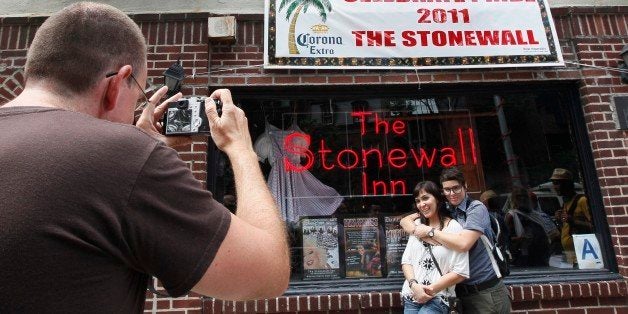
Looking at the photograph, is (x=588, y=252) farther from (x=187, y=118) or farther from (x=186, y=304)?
(x=187, y=118)

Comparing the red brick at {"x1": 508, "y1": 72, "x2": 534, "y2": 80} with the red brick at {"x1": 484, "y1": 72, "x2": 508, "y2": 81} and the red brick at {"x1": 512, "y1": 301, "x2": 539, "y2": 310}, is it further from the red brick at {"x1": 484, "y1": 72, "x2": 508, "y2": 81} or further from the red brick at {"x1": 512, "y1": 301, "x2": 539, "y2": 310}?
the red brick at {"x1": 512, "y1": 301, "x2": 539, "y2": 310}

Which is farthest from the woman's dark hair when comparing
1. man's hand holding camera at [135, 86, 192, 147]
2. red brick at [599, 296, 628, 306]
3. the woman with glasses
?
man's hand holding camera at [135, 86, 192, 147]

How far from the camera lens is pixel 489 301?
3.05 meters

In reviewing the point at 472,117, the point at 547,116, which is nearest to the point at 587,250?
the point at 547,116

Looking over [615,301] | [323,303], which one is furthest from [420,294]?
[615,301]

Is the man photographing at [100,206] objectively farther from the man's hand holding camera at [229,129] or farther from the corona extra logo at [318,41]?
the corona extra logo at [318,41]

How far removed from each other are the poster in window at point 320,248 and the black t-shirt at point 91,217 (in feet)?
10.1

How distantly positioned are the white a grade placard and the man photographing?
3961 mm

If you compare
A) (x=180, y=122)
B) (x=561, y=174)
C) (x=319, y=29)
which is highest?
(x=319, y=29)

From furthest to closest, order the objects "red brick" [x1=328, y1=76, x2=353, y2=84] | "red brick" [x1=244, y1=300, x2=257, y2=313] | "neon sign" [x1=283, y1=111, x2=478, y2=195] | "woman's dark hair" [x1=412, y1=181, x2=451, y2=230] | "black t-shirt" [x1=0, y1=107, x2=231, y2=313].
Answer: "neon sign" [x1=283, y1=111, x2=478, y2=195] → "red brick" [x1=328, y1=76, x2=353, y2=84] → "red brick" [x1=244, y1=300, x2=257, y2=313] → "woman's dark hair" [x1=412, y1=181, x2=451, y2=230] → "black t-shirt" [x1=0, y1=107, x2=231, y2=313]

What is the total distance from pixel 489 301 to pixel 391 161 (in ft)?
5.31

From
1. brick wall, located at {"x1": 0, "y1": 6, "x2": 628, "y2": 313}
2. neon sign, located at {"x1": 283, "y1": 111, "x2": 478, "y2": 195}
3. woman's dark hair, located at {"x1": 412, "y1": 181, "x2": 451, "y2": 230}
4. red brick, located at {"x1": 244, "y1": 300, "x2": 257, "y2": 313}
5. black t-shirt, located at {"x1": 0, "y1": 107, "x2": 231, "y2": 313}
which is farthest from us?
neon sign, located at {"x1": 283, "y1": 111, "x2": 478, "y2": 195}

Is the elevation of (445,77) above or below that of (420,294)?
above

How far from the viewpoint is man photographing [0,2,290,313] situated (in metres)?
0.82
